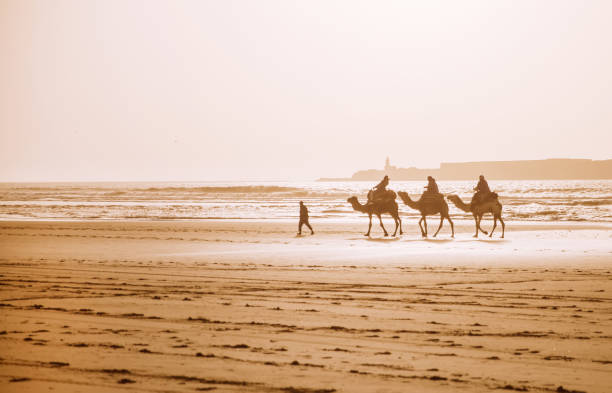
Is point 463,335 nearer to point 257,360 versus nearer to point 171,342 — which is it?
point 257,360

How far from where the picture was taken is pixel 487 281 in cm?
1227

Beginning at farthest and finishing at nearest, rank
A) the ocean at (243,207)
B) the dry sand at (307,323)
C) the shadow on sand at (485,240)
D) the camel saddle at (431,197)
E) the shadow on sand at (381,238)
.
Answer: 1. the ocean at (243,207)
2. the camel saddle at (431,197)
3. the shadow on sand at (381,238)
4. the shadow on sand at (485,240)
5. the dry sand at (307,323)

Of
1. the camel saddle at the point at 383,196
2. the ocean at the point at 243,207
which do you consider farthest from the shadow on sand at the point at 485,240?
the ocean at the point at 243,207

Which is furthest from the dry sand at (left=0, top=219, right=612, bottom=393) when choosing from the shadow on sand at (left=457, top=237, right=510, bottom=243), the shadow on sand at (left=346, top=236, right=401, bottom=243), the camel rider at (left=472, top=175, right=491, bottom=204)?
the camel rider at (left=472, top=175, right=491, bottom=204)

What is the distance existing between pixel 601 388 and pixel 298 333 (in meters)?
3.08

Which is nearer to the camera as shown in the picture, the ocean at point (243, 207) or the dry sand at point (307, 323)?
the dry sand at point (307, 323)

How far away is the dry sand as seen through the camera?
223 inches

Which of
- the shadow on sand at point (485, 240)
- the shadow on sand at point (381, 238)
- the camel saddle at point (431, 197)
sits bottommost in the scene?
the shadow on sand at point (381, 238)

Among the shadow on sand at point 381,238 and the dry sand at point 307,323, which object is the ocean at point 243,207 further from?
the dry sand at point 307,323

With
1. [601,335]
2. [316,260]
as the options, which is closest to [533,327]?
[601,335]

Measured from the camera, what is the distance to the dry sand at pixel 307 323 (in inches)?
223

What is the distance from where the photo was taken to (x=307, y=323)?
26.3 ft

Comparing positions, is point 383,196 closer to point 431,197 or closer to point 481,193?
point 431,197

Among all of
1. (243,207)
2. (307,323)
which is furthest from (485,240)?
(243,207)
